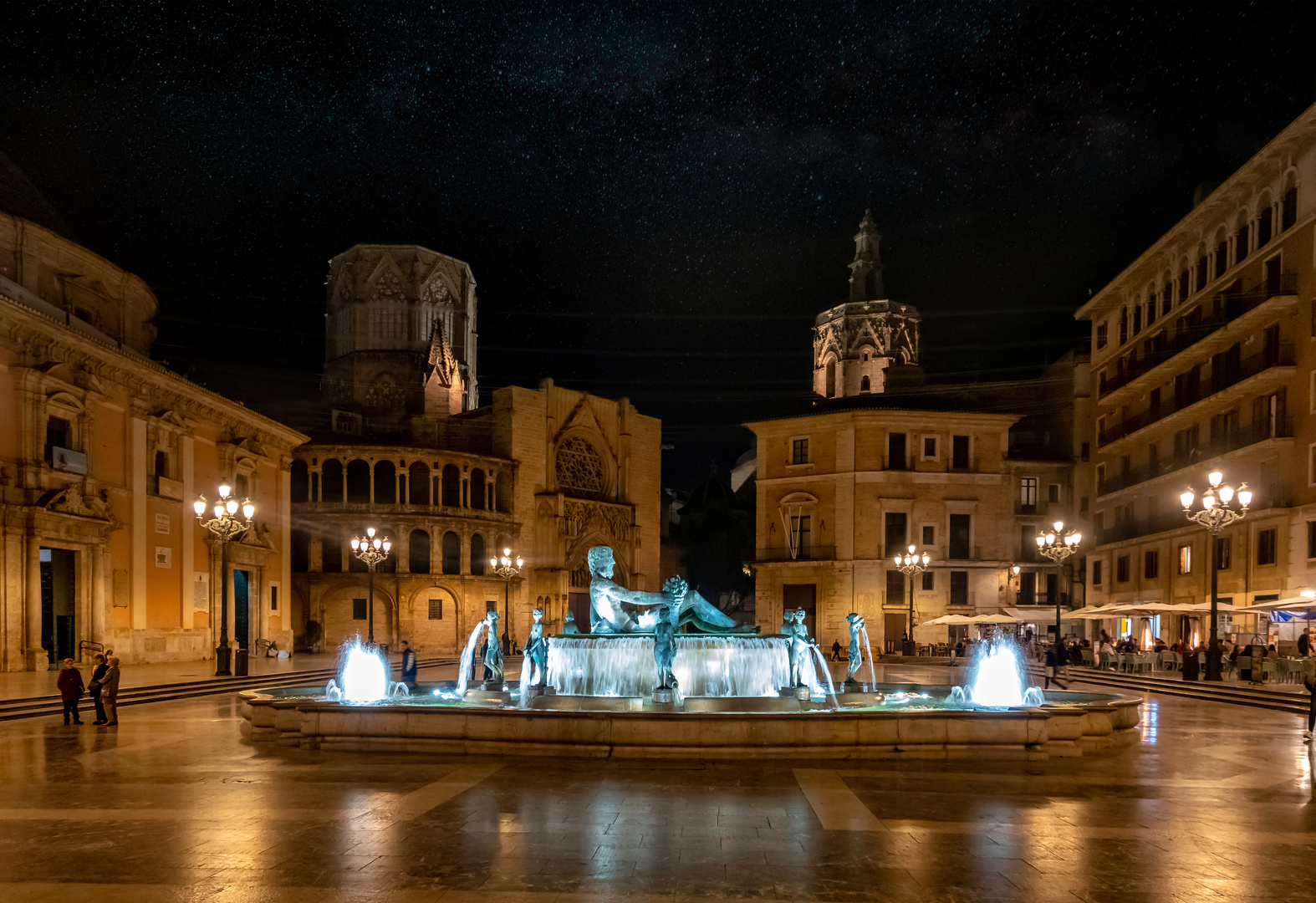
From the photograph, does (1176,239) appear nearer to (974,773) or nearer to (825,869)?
(974,773)

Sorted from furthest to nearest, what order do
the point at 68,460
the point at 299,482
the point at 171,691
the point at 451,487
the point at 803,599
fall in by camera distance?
the point at 451,487
the point at 299,482
the point at 803,599
the point at 68,460
the point at 171,691

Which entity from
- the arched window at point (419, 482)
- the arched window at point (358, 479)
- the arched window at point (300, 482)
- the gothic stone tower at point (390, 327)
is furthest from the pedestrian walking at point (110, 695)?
the gothic stone tower at point (390, 327)

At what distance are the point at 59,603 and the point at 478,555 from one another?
2420 cm

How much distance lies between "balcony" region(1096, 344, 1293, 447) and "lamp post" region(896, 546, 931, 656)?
8.85 m

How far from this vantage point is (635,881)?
6.89 metres

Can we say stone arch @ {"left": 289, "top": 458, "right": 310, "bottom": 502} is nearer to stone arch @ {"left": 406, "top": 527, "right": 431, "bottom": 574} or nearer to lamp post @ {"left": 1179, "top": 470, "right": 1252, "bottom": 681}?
stone arch @ {"left": 406, "top": 527, "right": 431, "bottom": 574}

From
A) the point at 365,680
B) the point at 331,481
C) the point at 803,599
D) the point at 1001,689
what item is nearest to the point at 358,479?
the point at 331,481

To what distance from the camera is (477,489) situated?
5291 cm

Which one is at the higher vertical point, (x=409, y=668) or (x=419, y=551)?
(x=419, y=551)

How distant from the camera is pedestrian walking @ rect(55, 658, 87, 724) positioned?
15.8 m

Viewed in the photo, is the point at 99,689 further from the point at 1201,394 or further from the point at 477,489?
the point at 477,489

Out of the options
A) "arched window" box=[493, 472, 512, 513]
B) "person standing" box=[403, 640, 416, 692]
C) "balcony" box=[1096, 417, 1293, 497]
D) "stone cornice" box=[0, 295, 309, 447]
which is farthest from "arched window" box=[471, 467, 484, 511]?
"person standing" box=[403, 640, 416, 692]

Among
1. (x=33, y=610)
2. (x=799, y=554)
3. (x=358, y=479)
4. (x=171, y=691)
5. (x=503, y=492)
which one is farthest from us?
(x=503, y=492)

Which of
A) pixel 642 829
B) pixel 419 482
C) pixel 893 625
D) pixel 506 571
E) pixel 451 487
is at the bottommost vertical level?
pixel 893 625
